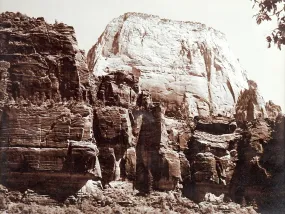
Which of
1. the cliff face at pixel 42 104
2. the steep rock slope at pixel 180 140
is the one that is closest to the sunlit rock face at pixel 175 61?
the steep rock slope at pixel 180 140

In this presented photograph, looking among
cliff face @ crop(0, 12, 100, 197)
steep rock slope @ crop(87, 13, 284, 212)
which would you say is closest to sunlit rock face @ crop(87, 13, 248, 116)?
steep rock slope @ crop(87, 13, 284, 212)

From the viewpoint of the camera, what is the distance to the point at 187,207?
151ft

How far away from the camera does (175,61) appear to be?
7850 cm

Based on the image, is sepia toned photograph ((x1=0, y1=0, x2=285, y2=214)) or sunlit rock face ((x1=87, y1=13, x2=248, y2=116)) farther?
sunlit rock face ((x1=87, y1=13, x2=248, y2=116))

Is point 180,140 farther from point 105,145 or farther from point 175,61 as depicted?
point 175,61

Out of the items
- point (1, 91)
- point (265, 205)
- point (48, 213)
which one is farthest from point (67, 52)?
point (265, 205)

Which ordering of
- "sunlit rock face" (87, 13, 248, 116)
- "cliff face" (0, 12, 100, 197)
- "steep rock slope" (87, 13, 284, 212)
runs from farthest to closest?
"sunlit rock face" (87, 13, 248, 116) → "steep rock slope" (87, 13, 284, 212) → "cliff face" (0, 12, 100, 197)

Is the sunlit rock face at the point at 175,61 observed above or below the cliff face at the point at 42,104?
above

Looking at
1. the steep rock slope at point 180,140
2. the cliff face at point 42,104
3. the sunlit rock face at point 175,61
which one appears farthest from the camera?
the sunlit rock face at point 175,61

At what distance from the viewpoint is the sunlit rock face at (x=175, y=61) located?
72.2 m

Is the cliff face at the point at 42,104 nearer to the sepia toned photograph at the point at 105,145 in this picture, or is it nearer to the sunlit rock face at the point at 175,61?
the sepia toned photograph at the point at 105,145

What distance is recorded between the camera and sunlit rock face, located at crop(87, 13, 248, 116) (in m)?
72.2

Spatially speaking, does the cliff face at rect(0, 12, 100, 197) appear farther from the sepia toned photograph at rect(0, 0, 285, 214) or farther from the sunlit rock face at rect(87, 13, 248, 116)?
the sunlit rock face at rect(87, 13, 248, 116)

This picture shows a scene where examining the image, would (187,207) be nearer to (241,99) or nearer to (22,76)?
(22,76)
